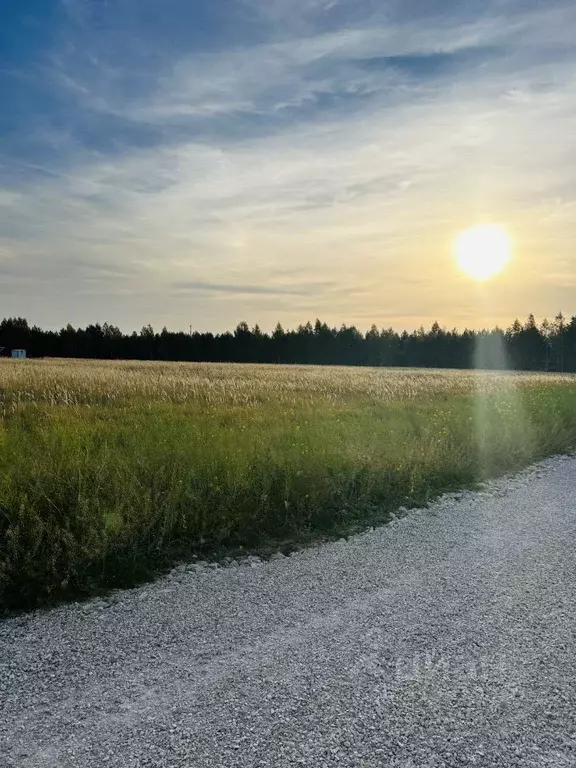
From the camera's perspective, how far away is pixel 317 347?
106 meters

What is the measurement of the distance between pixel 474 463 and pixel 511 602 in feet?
21.8

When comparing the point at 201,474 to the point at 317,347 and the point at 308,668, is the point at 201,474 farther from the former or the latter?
the point at 317,347

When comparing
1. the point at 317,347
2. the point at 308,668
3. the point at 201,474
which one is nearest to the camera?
the point at 308,668

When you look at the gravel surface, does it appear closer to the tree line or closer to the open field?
the open field

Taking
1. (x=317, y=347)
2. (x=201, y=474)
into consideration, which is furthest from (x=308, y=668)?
(x=317, y=347)

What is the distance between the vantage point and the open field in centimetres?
595

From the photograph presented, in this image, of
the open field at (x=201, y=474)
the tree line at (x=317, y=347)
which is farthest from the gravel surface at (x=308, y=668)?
the tree line at (x=317, y=347)

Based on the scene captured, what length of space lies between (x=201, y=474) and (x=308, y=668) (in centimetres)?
441

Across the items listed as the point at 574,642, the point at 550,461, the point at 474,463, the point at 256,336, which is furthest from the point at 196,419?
the point at 256,336

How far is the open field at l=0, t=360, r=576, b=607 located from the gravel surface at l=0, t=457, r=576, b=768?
687 millimetres

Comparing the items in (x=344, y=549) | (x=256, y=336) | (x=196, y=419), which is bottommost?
(x=344, y=549)

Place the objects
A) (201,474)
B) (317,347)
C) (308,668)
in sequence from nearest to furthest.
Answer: (308,668), (201,474), (317,347)

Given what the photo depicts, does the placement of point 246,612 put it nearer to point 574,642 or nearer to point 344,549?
point 344,549

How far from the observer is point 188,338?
105125 mm
